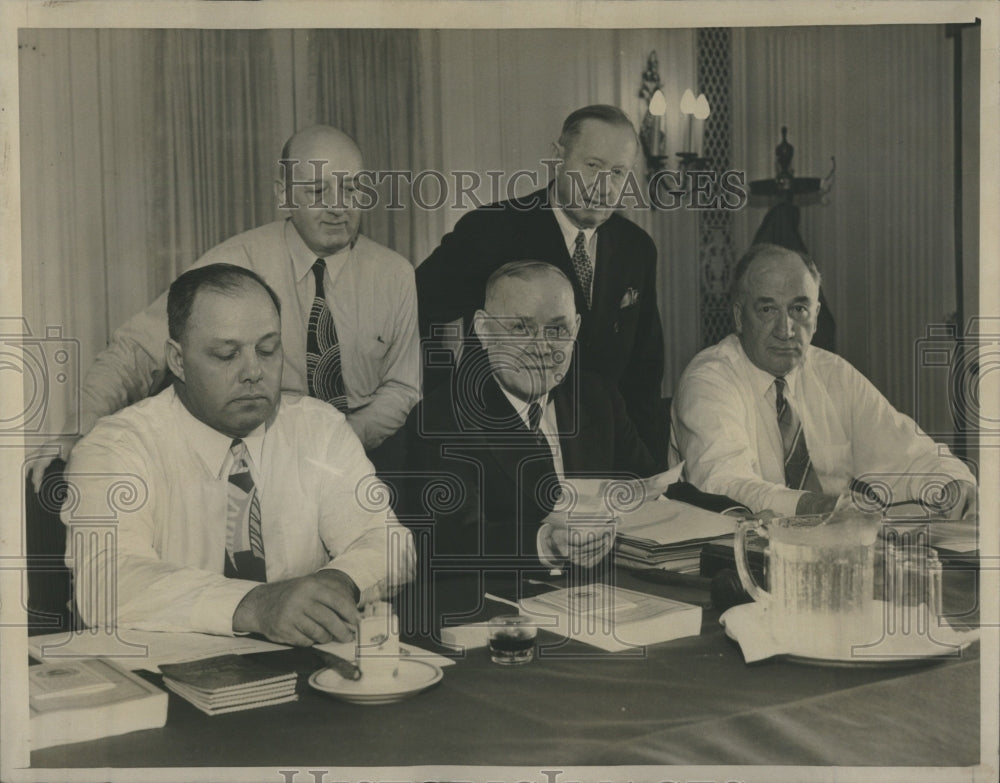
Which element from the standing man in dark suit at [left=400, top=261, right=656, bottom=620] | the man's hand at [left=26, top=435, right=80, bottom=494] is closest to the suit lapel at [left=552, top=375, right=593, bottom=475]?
the standing man in dark suit at [left=400, top=261, right=656, bottom=620]

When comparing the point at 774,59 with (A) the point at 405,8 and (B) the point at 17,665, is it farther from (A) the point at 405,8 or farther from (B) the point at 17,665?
(B) the point at 17,665

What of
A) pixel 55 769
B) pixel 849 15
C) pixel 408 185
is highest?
pixel 849 15

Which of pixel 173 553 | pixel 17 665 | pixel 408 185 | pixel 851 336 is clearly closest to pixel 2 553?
pixel 17 665

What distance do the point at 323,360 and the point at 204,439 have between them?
356 millimetres

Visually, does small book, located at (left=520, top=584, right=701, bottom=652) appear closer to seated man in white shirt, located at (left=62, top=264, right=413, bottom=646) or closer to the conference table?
the conference table

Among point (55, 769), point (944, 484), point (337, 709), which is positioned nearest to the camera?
point (337, 709)

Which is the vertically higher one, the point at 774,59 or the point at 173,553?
the point at 774,59

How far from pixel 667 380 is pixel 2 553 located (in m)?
1.78

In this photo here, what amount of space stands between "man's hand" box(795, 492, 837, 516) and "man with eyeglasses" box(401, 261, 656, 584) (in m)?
0.43

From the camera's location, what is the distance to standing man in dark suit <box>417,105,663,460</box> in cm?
276

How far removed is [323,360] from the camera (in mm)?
2738

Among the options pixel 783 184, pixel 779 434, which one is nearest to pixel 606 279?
pixel 783 184

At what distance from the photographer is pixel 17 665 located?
2.71 metres

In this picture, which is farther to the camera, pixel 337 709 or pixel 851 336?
pixel 851 336
